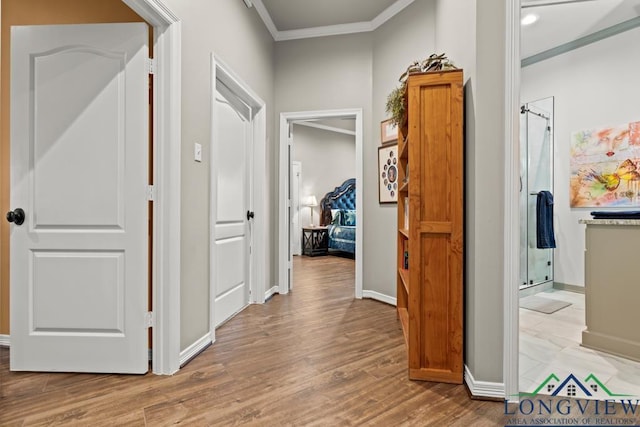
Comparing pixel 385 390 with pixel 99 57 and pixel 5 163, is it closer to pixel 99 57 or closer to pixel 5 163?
pixel 99 57

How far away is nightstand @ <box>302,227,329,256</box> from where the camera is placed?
7086 millimetres

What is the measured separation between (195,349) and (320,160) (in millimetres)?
6118

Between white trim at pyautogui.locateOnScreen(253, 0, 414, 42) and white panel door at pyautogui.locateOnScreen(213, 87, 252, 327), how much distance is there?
1008mm

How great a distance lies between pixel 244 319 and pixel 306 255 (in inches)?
167

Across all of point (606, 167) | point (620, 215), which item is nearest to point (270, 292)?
point (620, 215)

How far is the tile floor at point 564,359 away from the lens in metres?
1.88

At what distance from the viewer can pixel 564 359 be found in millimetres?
2182

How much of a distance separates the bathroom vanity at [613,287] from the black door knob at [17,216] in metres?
3.65

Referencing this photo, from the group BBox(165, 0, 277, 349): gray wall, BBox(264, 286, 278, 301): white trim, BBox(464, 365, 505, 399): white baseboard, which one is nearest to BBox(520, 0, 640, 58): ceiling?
BBox(165, 0, 277, 349): gray wall

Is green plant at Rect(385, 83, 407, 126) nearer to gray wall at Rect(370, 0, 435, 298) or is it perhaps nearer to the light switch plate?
gray wall at Rect(370, 0, 435, 298)

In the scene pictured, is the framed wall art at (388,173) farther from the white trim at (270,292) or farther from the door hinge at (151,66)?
the door hinge at (151,66)

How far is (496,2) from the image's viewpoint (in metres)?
1.63

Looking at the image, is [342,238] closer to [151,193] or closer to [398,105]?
[398,105]

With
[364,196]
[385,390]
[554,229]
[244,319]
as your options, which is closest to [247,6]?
[364,196]
